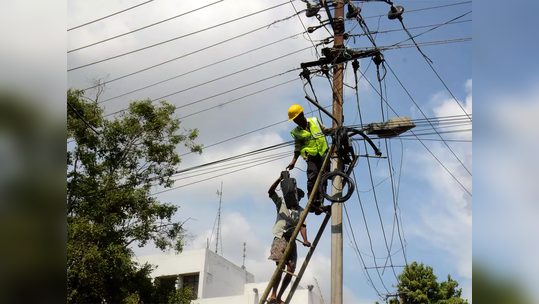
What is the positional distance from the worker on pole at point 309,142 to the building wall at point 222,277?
15710 millimetres

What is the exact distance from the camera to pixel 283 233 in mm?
7602

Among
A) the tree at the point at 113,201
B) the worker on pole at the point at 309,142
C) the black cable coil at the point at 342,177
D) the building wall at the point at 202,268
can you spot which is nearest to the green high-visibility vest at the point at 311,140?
the worker on pole at the point at 309,142

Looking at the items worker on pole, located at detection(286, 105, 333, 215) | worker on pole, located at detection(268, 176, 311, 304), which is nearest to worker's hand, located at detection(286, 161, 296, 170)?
worker on pole, located at detection(286, 105, 333, 215)

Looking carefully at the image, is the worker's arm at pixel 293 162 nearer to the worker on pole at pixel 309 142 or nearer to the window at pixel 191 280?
the worker on pole at pixel 309 142

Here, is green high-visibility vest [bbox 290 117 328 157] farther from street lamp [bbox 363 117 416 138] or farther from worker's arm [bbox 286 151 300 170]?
street lamp [bbox 363 117 416 138]

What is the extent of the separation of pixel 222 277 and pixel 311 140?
17.3 metres

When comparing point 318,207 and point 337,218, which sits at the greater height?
point 318,207

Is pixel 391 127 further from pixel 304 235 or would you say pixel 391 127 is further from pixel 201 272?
pixel 201 272

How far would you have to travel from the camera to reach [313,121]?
8.22m

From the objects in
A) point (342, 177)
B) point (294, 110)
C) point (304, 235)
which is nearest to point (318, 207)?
point (304, 235)

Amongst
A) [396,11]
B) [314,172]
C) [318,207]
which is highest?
[396,11]

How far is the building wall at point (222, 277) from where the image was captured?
2270 cm
